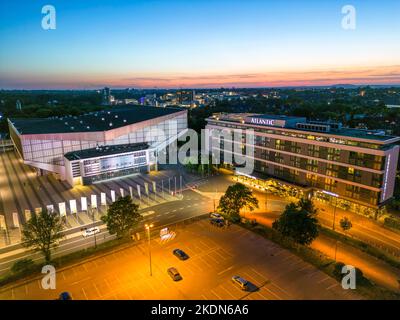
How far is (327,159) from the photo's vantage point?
220ft

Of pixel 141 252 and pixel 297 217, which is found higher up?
pixel 297 217

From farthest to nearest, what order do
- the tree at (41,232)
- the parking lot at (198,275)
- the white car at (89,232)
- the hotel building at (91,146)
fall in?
the hotel building at (91,146) < the white car at (89,232) < the tree at (41,232) < the parking lot at (198,275)

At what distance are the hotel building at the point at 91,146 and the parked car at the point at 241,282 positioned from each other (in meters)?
58.5

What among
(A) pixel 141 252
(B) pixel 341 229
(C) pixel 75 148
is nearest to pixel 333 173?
(B) pixel 341 229

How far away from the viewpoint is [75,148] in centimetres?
8850

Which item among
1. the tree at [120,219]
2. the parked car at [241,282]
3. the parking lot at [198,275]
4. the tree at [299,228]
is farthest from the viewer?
the tree at [120,219]

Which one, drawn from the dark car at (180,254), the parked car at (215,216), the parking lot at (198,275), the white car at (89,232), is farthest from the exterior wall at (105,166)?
the dark car at (180,254)

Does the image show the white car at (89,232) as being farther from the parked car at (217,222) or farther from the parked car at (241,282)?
the parked car at (241,282)

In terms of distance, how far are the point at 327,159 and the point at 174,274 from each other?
46258 mm

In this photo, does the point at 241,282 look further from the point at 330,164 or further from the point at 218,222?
the point at 330,164

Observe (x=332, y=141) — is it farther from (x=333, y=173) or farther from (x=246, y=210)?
(x=246, y=210)

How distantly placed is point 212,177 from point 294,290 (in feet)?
179

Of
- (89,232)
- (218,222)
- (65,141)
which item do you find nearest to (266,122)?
(218,222)

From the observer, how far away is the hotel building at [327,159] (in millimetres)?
59438
